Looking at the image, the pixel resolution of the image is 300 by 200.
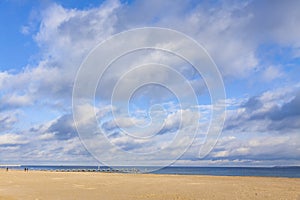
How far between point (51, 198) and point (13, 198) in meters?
2.83

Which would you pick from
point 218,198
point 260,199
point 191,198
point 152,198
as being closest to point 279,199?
point 260,199

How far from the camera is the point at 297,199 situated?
88.9 feet

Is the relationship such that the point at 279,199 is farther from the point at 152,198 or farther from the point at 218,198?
the point at 152,198

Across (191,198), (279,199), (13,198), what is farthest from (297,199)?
(13,198)

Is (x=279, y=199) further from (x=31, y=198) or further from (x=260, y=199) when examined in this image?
(x=31, y=198)

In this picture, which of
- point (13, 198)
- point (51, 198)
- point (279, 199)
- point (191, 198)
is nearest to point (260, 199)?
point (279, 199)

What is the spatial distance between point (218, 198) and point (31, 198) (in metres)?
13.9

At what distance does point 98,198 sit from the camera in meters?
27.1

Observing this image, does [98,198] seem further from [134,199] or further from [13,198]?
[13,198]

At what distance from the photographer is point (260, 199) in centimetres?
2684

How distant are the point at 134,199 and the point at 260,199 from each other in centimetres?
934

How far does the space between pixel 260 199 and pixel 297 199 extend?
2868 mm

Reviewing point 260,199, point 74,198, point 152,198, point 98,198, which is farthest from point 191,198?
point 74,198

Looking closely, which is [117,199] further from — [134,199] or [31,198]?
[31,198]
